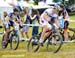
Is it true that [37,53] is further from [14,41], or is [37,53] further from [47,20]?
[14,41]

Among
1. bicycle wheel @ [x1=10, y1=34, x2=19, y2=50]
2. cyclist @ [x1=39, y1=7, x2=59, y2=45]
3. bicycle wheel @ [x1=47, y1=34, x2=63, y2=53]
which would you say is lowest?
bicycle wheel @ [x1=10, y1=34, x2=19, y2=50]

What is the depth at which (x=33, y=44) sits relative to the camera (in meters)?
13.5

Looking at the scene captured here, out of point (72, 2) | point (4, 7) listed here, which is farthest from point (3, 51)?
point (72, 2)

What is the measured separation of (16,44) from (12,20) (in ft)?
4.78

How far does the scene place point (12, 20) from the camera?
15367 mm

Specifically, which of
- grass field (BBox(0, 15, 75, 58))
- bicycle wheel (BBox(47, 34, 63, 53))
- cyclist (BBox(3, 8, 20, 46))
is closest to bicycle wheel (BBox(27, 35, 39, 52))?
grass field (BBox(0, 15, 75, 58))

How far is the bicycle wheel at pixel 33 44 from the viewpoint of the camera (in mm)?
13359

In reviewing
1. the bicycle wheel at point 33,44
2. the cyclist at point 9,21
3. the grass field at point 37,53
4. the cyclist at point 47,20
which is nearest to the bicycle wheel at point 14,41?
the grass field at point 37,53

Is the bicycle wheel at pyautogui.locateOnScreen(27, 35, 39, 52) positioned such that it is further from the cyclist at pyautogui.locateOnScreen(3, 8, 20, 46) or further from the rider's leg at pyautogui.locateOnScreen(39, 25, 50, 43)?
the cyclist at pyautogui.locateOnScreen(3, 8, 20, 46)

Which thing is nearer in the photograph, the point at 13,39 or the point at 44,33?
the point at 44,33

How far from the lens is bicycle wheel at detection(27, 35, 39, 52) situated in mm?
13359

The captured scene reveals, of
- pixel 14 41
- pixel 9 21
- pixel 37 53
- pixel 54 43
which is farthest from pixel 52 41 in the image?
pixel 9 21

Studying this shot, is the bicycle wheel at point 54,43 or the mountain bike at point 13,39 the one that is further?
the mountain bike at point 13,39

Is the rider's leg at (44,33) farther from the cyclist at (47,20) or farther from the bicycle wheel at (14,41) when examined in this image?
the bicycle wheel at (14,41)
